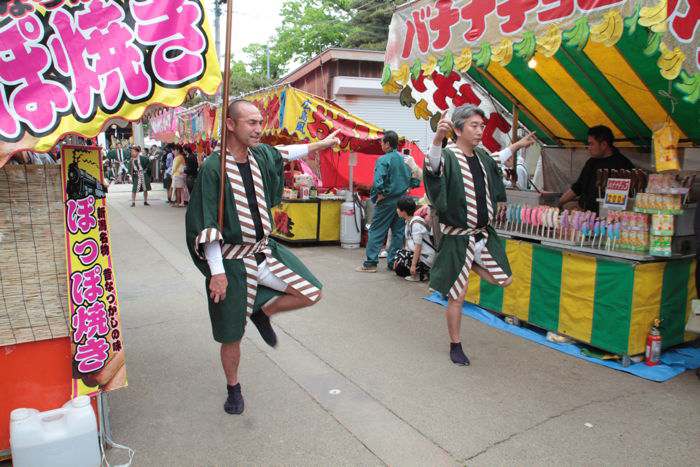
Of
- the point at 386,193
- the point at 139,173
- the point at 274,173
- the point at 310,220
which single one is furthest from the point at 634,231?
the point at 139,173

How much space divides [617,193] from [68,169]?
13.0ft

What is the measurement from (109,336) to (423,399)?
1932 millimetres

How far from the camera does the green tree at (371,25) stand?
80.5ft

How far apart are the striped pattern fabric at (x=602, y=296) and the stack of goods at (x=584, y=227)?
0.15 m

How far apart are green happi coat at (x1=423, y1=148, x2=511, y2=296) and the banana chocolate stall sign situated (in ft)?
2.76

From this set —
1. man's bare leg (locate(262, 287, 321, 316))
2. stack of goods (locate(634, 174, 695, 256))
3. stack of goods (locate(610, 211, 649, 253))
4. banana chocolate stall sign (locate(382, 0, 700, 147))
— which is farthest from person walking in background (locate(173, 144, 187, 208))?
stack of goods (locate(634, 174, 695, 256))

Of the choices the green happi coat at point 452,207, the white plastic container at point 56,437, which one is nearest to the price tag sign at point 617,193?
the green happi coat at point 452,207

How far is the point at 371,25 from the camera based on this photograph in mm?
25656

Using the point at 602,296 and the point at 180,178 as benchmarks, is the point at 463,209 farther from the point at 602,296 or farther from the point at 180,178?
the point at 180,178

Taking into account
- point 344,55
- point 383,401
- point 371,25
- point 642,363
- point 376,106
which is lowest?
point 383,401

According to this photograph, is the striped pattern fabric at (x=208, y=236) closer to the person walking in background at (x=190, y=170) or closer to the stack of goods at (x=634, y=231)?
the stack of goods at (x=634, y=231)

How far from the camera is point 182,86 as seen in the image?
2.54 meters

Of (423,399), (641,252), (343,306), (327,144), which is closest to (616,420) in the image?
(423,399)

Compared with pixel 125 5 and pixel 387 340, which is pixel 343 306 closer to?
pixel 387 340
